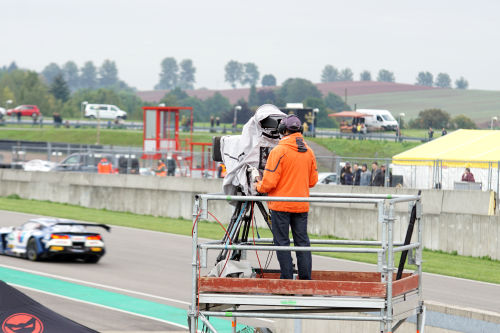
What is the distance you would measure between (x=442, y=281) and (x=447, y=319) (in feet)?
31.9

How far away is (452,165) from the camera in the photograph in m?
30.1

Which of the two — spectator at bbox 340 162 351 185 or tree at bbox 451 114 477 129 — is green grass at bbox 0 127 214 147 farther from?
spectator at bbox 340 162 351 185

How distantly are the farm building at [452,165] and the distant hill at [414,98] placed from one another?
243ft

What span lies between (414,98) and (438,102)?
1258 centimetres

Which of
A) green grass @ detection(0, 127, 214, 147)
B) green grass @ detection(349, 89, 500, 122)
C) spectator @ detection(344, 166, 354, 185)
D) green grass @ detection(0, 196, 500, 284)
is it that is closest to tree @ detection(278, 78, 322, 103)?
green grass @ detection(349, 89, 500, 122)

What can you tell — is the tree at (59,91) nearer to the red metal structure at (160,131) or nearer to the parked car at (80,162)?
the red metal structure at (160,131)

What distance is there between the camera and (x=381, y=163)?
31.4 m

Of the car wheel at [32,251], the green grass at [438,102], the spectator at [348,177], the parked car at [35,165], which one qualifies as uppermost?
the green grass at [438,102]

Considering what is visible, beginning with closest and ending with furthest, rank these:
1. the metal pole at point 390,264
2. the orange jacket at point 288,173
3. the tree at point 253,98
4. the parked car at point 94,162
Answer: the metal pole at point 390,264 < the orange jacket at point 288,173 < the parked car at point 94,162 < the tree at point 253,98

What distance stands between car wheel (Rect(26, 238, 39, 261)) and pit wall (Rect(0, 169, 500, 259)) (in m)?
9.58

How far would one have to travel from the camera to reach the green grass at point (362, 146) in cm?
5684

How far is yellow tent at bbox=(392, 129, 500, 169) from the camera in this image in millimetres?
30803

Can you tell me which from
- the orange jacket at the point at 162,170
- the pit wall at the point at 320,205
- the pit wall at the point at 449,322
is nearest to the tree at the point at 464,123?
the orange jacket at the point at 162,170

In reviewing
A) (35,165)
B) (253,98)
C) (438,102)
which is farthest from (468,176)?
(253,98)
